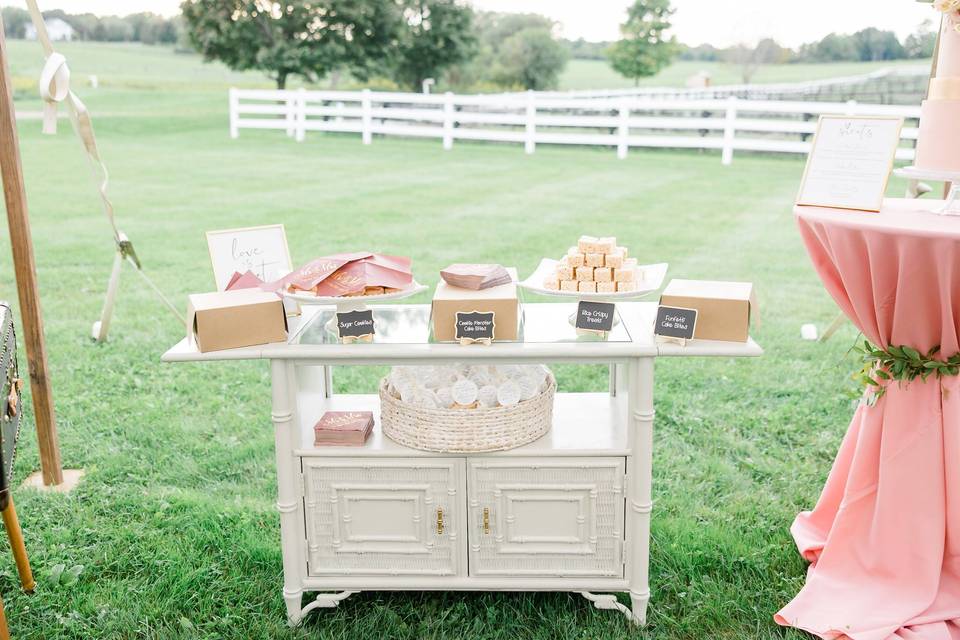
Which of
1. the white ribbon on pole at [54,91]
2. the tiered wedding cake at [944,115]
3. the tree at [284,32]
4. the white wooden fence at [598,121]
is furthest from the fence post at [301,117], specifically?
the tiered wedding cake at [944,115]

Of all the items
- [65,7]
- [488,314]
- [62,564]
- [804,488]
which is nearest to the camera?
[488,314]

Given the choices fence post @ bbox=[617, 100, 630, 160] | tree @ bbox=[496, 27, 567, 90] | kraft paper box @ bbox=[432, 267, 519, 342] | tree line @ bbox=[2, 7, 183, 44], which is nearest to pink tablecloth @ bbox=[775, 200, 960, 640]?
kraft paper box @ bbox=[432, 267, 519, 342]

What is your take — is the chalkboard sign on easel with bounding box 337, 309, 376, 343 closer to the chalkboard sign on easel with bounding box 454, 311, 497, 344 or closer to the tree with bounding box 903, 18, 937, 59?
the chalkboard sign on easel with bounding box 454, 311, 497, 344

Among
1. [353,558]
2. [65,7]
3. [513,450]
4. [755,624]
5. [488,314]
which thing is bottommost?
[755,624]

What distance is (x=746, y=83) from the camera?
27.2 metres

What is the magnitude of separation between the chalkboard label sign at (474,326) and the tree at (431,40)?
2384 centimetres

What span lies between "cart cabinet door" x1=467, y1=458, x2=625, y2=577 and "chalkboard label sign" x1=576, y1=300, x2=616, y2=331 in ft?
1.18

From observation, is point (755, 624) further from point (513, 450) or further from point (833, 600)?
point (513, 450)

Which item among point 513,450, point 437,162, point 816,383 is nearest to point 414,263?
point 816,383

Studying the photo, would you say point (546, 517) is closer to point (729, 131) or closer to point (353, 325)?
point (353, 325)

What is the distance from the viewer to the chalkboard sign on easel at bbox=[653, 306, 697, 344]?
2074mm

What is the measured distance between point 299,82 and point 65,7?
6.82m

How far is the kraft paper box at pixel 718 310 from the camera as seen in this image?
2086 millimetres

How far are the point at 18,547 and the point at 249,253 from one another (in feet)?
3.53
